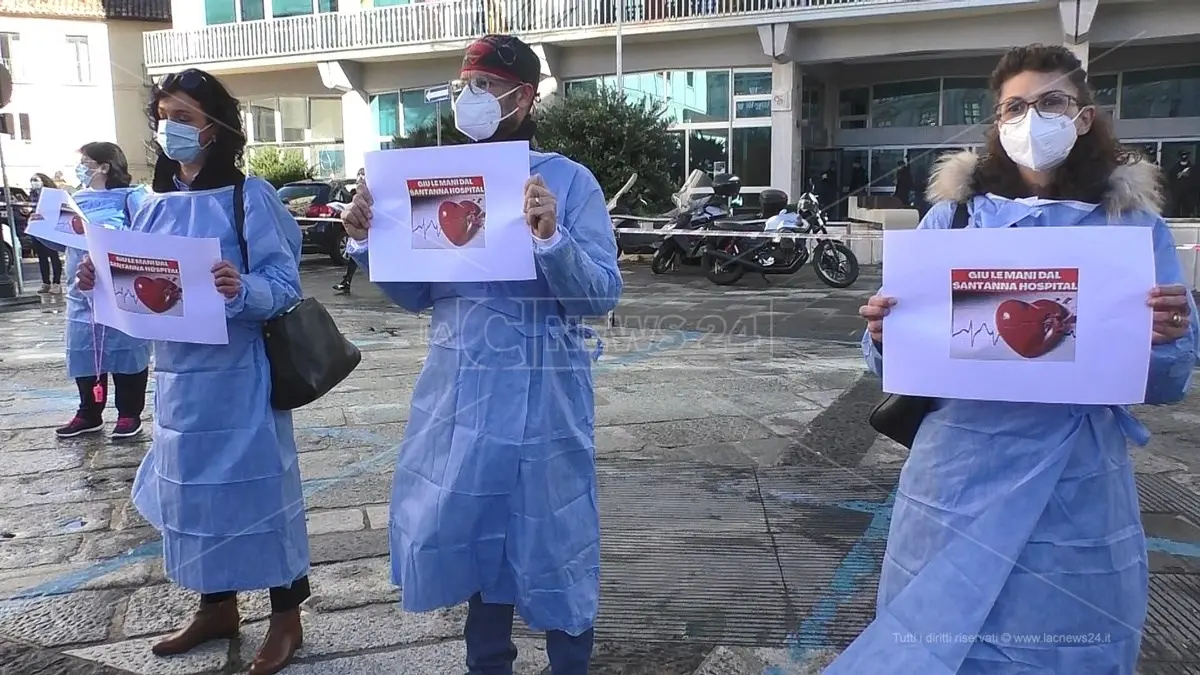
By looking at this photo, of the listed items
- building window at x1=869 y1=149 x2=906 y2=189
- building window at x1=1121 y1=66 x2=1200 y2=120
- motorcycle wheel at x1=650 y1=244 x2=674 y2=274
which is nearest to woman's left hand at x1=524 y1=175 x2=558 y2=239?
motorcycle wheel at x1=650 y1=244 x2=674 y2=274

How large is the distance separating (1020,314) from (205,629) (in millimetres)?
2618

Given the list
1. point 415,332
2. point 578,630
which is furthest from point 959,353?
point 415,332

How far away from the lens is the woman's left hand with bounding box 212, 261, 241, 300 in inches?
103

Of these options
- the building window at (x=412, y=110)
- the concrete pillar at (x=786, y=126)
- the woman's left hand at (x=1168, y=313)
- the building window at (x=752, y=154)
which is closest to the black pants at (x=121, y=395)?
the woman's left hand at (x=1168, y=313)

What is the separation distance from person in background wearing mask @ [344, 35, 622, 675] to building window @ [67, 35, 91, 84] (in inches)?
1315

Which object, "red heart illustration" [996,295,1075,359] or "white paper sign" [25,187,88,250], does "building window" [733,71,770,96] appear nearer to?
"white paper sign" [25,187,88,250]

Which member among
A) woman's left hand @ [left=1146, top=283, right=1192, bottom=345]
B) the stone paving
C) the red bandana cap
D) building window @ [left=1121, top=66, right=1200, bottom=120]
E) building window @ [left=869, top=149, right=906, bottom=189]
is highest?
building window @ [left=1121, top=66, right=1200, bottom=120]

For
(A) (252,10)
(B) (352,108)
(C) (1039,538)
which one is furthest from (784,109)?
(C) (1039,538)

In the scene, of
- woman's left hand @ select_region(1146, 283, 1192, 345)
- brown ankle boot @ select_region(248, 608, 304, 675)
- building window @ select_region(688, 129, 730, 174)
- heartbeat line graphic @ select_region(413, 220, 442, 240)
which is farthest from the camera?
building window @ select_region(688, 129, 730, 174)

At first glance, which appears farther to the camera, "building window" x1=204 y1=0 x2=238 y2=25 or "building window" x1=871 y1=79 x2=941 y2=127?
"building window" x1=204 y1=0 x2=238 y2=25

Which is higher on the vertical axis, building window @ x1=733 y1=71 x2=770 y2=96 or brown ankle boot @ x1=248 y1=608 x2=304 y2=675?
building window @ x1=733 y1=71 x2=770 y2=96

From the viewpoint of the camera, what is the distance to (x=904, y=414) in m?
2.13

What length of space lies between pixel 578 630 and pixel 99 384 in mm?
4523

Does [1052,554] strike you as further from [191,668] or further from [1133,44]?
[1133,44]
